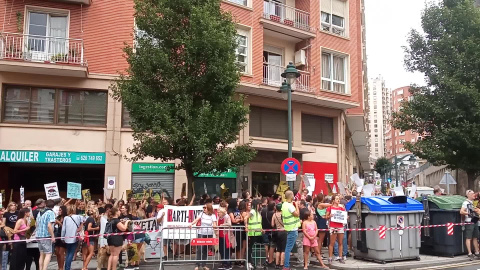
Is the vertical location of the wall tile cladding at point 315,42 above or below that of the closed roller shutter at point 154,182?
above

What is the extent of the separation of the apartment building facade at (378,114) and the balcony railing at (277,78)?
14100 cm

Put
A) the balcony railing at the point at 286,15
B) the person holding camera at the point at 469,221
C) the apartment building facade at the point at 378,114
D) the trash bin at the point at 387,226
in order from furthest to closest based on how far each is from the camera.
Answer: the apartment building facade at the point at 378,114 → the balcony railing at the point at 286,15 → the person holding camera at the point at 469,221 → the trash bin at the point at 387,226

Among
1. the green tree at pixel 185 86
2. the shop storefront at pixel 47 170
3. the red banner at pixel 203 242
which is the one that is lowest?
the red banner at pixel 203 242

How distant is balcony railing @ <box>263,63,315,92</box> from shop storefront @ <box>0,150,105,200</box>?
9.12 m

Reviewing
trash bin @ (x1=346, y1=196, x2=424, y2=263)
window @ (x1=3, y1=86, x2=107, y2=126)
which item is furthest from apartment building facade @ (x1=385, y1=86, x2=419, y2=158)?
trash bin @ (x1=346, y1=196, x2=424, y2=263)

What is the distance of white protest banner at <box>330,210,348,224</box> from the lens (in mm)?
10934

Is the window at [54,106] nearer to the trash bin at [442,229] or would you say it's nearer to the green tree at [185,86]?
the green tree at [185,86]

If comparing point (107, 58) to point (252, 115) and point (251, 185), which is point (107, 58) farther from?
point (251, 185)

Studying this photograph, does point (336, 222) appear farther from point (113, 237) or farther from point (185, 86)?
point (185, 86)

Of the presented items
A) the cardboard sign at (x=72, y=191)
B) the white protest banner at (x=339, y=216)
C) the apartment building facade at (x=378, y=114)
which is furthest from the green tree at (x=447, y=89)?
the apartment building facade at (x=378, y=114)

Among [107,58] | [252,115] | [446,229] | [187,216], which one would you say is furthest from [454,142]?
[107,58]

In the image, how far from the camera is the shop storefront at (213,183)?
19.5m

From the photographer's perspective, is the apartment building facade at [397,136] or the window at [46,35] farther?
the apartment building facade at [397,136]

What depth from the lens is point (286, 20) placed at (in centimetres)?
2266
